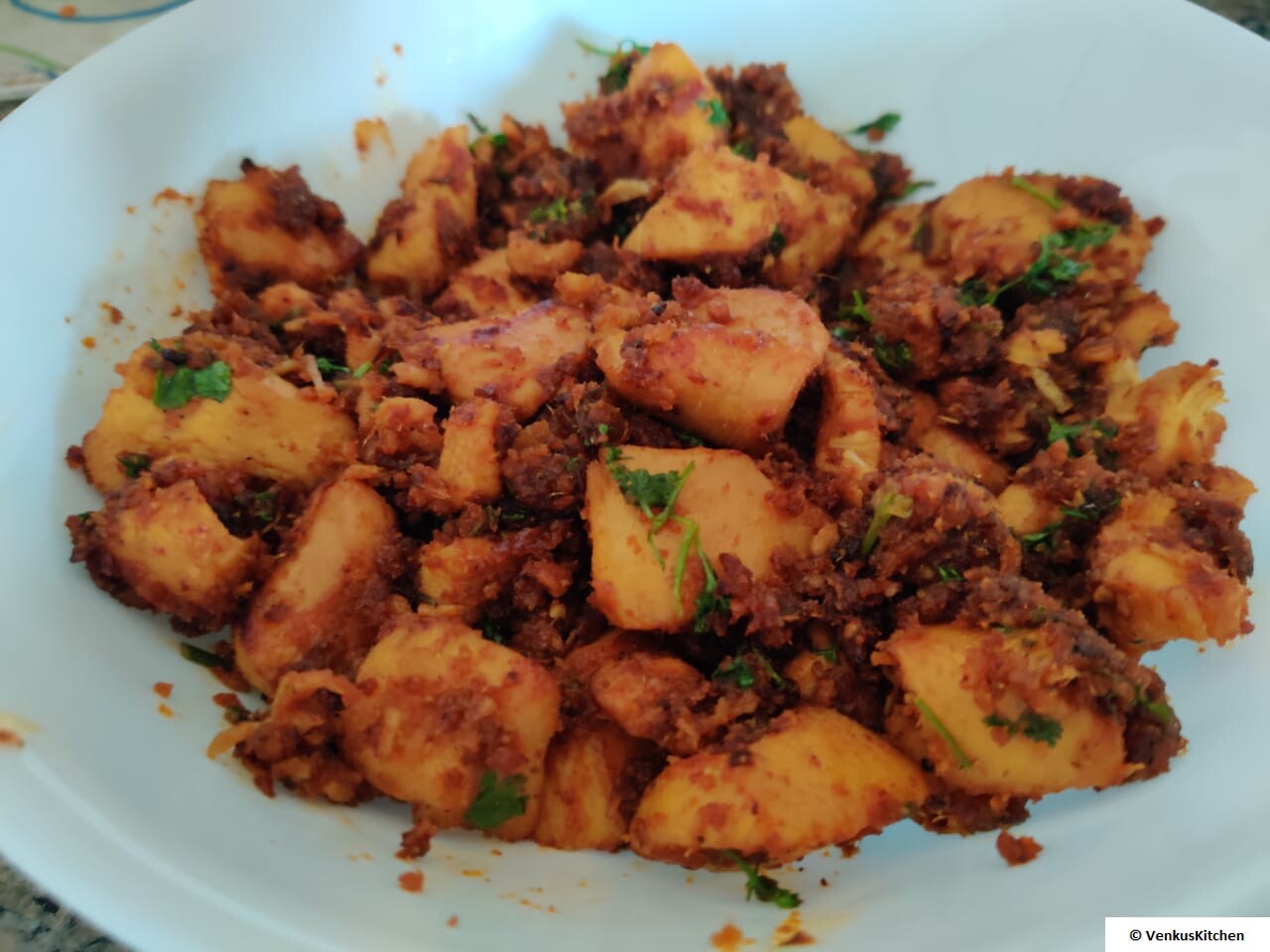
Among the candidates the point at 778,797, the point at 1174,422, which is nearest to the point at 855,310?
the point at 1174,422

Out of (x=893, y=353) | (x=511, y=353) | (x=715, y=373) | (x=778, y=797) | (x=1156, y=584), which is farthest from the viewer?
(x=893, y=353)

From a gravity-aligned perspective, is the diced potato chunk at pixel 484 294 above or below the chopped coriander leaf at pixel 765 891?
above

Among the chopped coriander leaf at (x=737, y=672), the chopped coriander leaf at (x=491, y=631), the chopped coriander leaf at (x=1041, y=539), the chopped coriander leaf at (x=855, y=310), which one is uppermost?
the chopped coriander leaf at (x=855, y=310)

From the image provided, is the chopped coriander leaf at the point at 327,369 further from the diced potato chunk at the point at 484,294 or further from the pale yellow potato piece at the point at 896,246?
the pale yellow potato piece at the point at 896,246

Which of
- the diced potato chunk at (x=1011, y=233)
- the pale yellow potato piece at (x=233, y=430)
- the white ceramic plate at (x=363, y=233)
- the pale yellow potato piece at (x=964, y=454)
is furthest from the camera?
the diced potato chunk at (x=1011, y=233)

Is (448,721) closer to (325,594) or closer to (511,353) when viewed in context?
(325,594)

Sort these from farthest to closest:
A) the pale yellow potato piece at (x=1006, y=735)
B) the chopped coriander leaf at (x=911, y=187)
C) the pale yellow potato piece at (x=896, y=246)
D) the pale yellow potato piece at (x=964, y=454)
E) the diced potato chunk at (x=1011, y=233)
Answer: the chopped coriander leaf at (x=911, y=187) < the pale yellow potato piece at (x=896, y=246) < the diced potato chunk at (x=1011, y=233) < the pale yellow potato piece at (x=964, y=454) < the pale yellow potato piece at (x=1006, y=735)

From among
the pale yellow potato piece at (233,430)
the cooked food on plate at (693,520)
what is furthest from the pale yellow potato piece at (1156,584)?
the pale yellow potato piece at (233,430)
